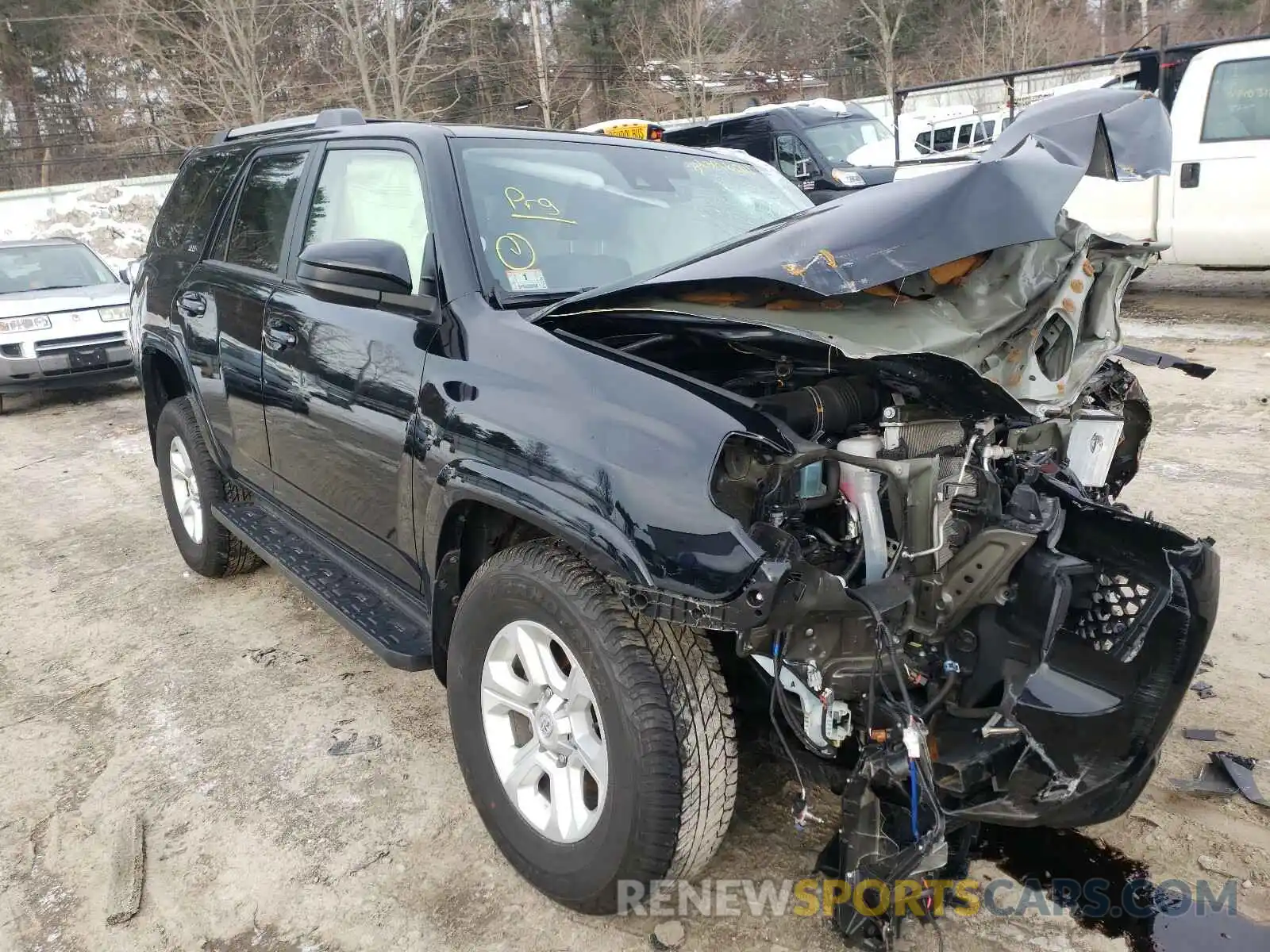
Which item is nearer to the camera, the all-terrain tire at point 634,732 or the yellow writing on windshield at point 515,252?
the all-terrain tire at point 634,732

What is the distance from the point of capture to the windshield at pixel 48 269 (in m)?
9.84

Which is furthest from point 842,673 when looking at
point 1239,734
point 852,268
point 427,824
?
point 1239,734

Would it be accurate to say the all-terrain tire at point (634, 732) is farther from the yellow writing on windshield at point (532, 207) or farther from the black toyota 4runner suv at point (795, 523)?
the yellow writing on windshield at point (532, 207)

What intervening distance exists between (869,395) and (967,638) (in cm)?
63

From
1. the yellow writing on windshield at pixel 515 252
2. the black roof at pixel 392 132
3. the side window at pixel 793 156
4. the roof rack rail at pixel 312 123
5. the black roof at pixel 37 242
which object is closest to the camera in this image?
the yellow writing on windshield at pixel 515 252

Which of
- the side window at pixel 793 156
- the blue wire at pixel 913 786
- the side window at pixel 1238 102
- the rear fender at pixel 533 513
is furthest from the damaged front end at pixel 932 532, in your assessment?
the side window at pixel 793 156

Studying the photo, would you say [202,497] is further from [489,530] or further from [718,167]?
[718,167]

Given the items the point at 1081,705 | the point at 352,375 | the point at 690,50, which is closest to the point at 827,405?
the point at 1081,705

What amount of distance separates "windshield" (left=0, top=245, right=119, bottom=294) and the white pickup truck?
8.81 m

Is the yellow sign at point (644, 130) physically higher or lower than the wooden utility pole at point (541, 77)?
lower

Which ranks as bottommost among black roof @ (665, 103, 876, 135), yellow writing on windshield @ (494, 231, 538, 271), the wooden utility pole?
yellow writing on windshield @ (494, 231, 538, 271)

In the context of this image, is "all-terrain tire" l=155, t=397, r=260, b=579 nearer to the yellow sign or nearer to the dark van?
the yellow sign

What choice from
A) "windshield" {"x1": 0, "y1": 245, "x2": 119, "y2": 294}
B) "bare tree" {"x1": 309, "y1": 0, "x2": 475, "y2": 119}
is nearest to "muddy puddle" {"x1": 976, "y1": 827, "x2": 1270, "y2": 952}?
"windshield" {"x1": 0, "y1": 245, "x2": 119, "y2": 294}

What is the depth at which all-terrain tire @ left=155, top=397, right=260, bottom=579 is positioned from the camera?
4418 mm
